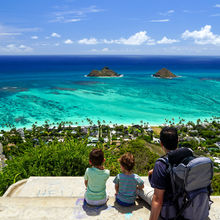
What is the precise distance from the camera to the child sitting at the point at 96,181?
4.25 metres

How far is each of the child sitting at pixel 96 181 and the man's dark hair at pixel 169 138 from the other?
1310mm

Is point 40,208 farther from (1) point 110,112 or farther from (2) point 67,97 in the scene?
(2) point 67,97

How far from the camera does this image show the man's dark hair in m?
3.36

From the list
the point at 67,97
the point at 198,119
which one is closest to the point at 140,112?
the point at 198,119

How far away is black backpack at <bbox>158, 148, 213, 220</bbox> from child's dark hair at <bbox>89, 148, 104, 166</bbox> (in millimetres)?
1223

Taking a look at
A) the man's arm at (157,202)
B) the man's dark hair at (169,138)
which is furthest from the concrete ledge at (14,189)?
the man's dark hair at (169,138)

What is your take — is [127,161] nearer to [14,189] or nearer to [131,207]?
[131,207]

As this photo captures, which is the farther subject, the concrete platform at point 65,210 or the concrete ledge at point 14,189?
the concrete ledge at point 14,189

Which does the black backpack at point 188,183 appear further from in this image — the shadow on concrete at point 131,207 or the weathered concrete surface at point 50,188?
the weathered concrete surface at point 50,188

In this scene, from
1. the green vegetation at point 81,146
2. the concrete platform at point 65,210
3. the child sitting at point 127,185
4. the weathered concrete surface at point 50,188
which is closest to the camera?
the concrete platform at point 65,210

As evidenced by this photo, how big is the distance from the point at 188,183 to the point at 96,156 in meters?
1.66

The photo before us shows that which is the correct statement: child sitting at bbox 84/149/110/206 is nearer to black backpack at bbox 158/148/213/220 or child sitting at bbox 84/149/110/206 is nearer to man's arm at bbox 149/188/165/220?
man's arm at bbox 149/188/165/220

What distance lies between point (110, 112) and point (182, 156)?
39871mm

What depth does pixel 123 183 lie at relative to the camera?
431 cm
